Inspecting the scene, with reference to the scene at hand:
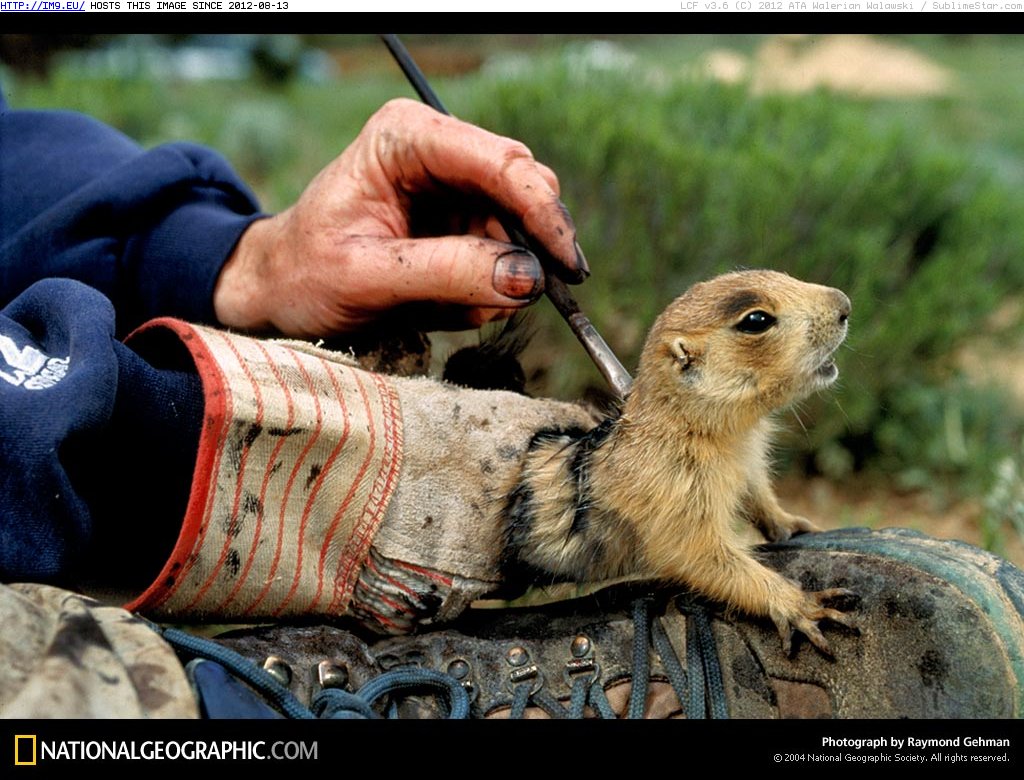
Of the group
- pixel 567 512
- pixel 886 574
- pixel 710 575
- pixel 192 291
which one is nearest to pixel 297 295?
pixel 192 291

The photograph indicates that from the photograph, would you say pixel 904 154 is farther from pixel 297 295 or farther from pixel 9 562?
pixel 9 562

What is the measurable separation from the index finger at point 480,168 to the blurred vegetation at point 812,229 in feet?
5.20

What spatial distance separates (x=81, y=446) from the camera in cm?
139

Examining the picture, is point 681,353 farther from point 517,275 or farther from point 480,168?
point 480,168

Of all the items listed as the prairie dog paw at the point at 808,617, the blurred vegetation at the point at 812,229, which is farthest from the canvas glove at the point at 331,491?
the blurred vegetation at the point at 812,229

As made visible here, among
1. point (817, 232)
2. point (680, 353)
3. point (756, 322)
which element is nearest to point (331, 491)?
point (680, 353)

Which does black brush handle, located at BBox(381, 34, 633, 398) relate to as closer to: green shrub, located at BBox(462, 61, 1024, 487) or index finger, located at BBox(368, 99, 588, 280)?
index finger, located at BBox(368, 99, 588, 280)

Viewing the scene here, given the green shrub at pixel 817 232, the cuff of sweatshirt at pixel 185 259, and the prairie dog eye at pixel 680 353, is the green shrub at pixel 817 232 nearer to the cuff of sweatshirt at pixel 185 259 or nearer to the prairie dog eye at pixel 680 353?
the cuff of sweatshirt at pixel 185 259

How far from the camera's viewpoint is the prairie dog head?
1624mm

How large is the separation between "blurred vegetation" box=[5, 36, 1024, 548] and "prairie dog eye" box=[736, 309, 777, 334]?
1704 millimetres
